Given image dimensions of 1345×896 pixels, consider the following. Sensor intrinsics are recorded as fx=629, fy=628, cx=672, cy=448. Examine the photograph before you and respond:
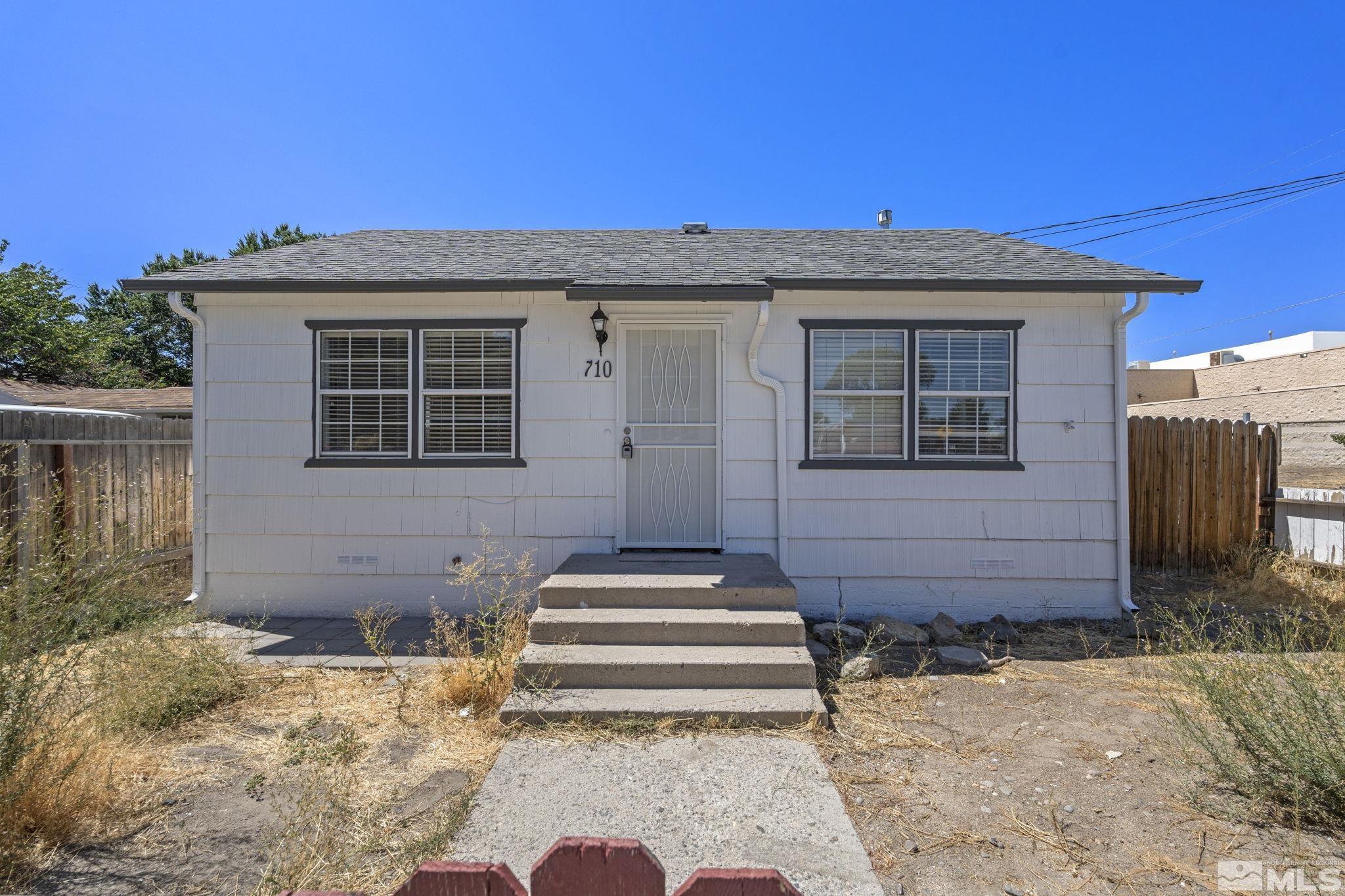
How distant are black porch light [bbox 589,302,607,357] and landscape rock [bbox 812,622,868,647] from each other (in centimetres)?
306

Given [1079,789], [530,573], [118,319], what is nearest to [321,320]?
[530,573]

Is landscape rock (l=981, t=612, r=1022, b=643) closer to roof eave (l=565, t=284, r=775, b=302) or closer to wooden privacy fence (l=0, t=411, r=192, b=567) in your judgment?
roof eave (l=565, t=284, r=775, b=302)

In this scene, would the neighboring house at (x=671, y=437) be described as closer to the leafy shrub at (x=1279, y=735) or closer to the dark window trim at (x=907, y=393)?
the dark window trim at (x=907, y=393)

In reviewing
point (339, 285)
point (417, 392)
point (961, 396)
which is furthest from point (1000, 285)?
point (339, 285)

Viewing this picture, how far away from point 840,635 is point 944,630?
3.19 feet

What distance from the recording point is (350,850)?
2404 millimetres

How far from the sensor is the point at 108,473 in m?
6.04

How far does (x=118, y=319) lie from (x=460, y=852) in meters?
30.2

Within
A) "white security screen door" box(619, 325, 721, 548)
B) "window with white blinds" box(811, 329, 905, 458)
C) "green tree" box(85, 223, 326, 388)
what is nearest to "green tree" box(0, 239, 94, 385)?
"green tree" box(85, 223, 326, 388)

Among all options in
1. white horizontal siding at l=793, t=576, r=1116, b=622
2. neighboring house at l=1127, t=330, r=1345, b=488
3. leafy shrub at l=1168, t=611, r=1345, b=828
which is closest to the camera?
leafy shrub at l=1168, t=611, r=1345, b=828

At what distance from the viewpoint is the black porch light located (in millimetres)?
5582

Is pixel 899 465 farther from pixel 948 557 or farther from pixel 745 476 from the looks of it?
pixel 745 476

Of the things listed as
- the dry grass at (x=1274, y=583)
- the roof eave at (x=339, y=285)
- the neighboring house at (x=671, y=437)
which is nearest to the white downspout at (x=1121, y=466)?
the neighboring house at (x=671, y=437)

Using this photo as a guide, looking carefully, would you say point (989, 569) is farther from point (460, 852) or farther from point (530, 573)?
point (460, 852)
